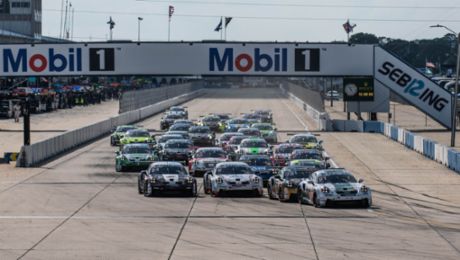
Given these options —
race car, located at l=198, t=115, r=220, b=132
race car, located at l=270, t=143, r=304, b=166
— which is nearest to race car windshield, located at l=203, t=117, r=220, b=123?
race car, located at l=198, t=115, r=220, b=132

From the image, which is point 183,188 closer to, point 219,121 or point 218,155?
point 218,155

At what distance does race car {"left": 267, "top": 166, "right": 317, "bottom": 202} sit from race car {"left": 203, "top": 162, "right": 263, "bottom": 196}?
55 cm

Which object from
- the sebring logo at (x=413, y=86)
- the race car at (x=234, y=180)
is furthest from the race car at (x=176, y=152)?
the sebring logo at (x=413, y=86)

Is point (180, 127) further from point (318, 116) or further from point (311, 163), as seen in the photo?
point (311, 163)

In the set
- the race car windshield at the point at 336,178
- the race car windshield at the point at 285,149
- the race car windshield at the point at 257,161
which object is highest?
the race car windshield at the point at 336,178

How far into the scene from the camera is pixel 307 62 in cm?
8362

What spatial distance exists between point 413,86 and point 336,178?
51.6 metres

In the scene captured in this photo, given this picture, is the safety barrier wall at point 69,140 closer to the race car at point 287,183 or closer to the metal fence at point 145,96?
the metal fence at point 145,96

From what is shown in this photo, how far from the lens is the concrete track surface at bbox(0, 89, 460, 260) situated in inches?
931

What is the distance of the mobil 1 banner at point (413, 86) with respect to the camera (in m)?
82.9

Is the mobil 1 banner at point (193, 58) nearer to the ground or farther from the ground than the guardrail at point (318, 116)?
farther from the ground

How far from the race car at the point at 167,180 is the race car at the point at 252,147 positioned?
13.0m

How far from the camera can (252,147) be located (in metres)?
50.9

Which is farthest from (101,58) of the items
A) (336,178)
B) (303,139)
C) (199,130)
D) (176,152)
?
(336,178)
